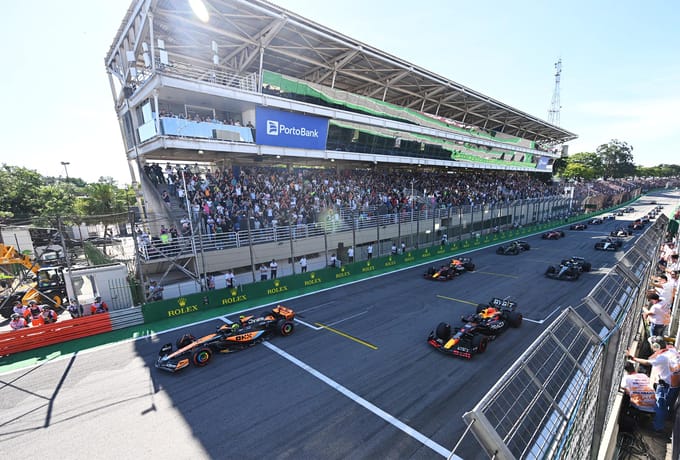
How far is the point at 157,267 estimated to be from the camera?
17141 millimetres

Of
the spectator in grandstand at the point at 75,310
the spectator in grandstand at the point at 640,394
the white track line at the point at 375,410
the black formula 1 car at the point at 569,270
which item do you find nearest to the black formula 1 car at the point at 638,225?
the black formula 1 car at the point at 569,270

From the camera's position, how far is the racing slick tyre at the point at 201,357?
9.08 m

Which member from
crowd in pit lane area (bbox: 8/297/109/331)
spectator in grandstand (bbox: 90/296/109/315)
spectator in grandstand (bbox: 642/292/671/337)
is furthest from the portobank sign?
spectator in grandstand (bbox: 642/292/671/337)

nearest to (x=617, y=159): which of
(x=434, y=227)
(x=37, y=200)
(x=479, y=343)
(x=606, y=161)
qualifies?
(x=606, y=161)

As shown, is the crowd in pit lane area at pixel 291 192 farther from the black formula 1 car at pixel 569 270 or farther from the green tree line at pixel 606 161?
the green tree line at pixel 606 161

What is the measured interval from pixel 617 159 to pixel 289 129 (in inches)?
5111

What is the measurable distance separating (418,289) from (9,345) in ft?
54.7

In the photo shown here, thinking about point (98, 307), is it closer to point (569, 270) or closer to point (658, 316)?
point (658, 316)

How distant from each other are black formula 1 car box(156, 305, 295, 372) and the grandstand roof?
696 inches

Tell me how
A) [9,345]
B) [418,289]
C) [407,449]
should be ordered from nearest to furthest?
[407,449]
[9,345]
[418,289]

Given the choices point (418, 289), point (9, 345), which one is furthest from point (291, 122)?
point (9, 345)

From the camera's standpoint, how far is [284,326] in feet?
36.1

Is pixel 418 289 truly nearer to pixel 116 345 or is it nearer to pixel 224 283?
pixel 224 283

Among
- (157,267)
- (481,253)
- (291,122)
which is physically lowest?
(481,253)
